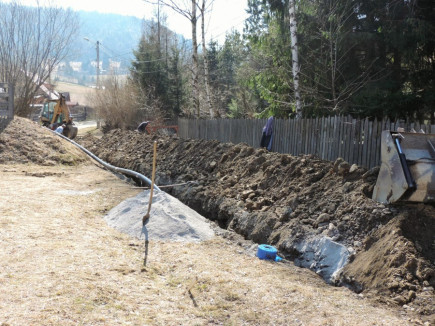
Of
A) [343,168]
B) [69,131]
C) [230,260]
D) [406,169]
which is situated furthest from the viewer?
[69,131]

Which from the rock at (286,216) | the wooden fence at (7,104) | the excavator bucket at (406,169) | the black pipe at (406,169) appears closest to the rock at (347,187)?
the excavator bucket at (406,169)

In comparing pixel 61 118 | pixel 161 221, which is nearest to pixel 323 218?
pixel 161 221

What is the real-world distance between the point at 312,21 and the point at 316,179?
23.4ft

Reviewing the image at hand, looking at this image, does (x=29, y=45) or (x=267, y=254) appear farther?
(x=29, y=45)

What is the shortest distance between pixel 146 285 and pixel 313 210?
3021 millimetres

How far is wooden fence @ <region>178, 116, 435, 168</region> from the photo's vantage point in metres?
7.65

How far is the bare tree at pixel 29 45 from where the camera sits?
61.2ft

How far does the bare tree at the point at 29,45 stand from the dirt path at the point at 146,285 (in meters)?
13.7

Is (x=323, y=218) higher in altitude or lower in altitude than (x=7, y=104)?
lower

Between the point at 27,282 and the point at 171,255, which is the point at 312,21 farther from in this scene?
the point at 27,282

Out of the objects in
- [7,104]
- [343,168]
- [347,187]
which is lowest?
[347,187]

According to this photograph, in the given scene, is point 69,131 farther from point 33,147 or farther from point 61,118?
point 33,147

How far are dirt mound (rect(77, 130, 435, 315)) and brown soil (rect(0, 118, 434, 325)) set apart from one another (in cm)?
2

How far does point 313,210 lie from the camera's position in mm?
6336
